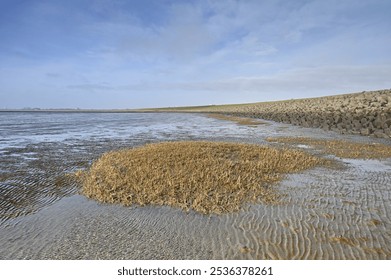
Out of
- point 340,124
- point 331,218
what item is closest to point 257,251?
point 331,218

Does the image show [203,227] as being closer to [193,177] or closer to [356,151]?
[193,177]

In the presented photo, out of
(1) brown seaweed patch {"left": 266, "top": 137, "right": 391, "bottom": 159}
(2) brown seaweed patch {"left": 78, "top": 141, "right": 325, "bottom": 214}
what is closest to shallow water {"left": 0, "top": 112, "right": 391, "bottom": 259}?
(2) brown seaweed patch {"left": 78, "top": 141, "right": 325, "bottom": 214}

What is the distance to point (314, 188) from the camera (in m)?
8.11

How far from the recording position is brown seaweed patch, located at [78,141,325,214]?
7070mm

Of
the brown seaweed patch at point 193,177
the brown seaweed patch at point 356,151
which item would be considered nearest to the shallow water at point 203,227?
the brown seaweed patch at point 193,177

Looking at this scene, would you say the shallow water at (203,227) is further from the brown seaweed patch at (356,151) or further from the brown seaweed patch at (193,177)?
the brown seaweed patch at (356,151)

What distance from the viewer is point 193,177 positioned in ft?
28.1

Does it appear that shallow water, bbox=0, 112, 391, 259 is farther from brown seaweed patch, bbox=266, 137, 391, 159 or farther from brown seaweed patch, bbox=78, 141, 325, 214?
brown seaweed patch, bbox=266, 137, 391, 159

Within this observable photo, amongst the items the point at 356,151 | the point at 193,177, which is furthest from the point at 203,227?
the point at 356,151

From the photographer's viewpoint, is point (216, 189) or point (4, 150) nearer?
point (216, 189)

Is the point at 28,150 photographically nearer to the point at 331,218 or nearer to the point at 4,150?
the point at 4,150
